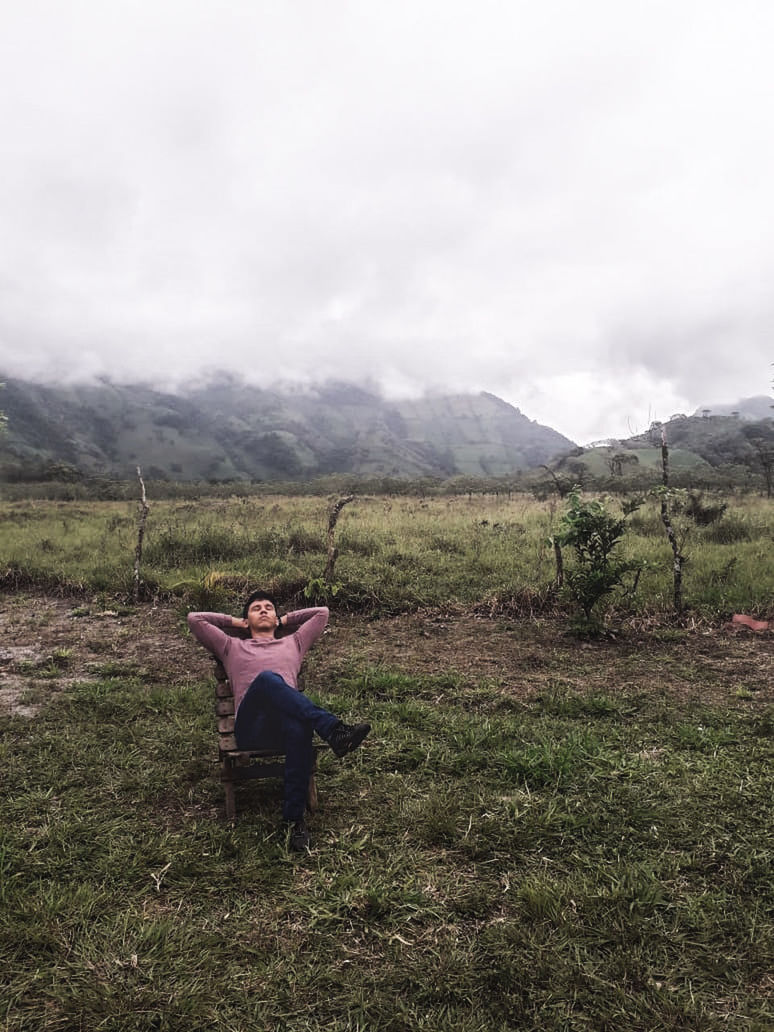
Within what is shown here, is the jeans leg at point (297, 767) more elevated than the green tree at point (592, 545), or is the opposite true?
the green tree at point (592, 545)

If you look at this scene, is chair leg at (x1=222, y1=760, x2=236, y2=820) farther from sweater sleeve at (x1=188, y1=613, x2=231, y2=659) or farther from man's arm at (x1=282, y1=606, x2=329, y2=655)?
man's arm at (x1=282, y1=606, x2=329, y2=655)

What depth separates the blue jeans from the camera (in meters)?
3.94

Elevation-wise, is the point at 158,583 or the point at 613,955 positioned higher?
the point at 158,583

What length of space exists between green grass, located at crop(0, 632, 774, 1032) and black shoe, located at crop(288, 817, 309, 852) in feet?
0.28

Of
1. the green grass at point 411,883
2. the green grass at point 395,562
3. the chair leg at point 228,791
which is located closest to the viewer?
the green grass at point 411,883

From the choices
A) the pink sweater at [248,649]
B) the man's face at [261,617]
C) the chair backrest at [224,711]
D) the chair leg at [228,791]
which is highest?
the man's face at [261,617]

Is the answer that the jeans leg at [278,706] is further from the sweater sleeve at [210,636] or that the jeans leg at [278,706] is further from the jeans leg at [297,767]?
the sweater sleeve at [210,636]

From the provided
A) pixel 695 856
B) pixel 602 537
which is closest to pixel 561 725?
pixel 695 856

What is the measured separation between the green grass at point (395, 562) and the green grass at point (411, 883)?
4.52m

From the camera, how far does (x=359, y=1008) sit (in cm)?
261

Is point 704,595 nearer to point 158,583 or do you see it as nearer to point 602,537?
point 602,537

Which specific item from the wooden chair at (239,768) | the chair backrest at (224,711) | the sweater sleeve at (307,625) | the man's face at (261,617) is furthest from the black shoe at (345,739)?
the man's face at (261,617)

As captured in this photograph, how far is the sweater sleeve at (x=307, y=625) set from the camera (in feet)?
16.5

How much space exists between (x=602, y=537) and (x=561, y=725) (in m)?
4.19
